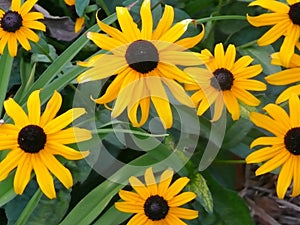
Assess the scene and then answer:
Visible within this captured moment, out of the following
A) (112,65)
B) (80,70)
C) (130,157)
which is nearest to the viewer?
(112,65)

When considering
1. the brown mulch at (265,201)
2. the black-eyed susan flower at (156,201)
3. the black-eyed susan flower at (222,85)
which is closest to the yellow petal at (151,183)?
the black-eyed susan flower at (156,201)

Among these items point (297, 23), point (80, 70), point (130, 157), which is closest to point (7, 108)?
point (80, 70)

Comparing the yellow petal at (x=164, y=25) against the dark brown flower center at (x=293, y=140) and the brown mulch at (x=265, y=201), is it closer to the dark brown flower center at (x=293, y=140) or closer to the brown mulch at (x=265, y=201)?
the dark brown flower center at (x=293, y=140)

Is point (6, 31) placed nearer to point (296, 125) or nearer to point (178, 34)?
point (178, 34)

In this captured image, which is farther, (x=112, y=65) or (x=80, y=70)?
(x=80, y=70)

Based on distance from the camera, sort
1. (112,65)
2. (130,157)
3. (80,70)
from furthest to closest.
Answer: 1. (130,157)
2. (80,70)
3. (112,65)

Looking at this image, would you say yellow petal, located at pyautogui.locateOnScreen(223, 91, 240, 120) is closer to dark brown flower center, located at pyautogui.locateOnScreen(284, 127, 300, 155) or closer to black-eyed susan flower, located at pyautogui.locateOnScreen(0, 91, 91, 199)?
dark brown flower center, located at pyautogui.locateOnScreen(284, 127, 300, 155)

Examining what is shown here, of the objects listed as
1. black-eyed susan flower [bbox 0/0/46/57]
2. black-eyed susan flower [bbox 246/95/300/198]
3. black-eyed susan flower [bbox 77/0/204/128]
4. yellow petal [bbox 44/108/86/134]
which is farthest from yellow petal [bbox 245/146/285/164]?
black-eyed susan flower [bbox 0/0/46/57]
